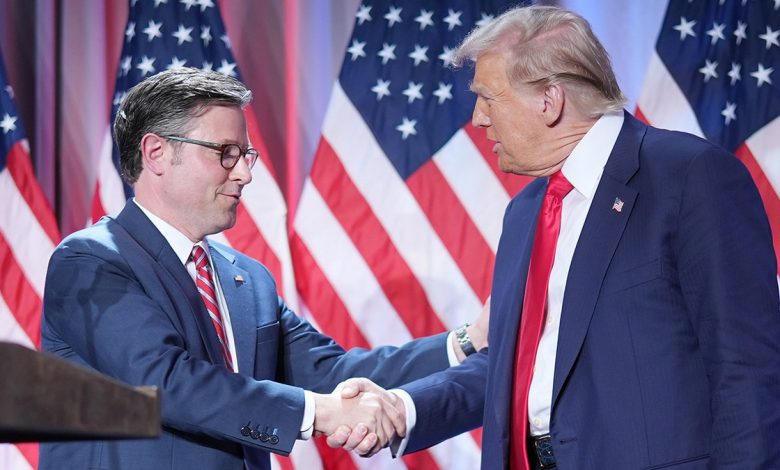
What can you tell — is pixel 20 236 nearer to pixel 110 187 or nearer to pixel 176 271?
pixel 110 187

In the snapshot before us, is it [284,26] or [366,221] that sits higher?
Answer: [284,26]

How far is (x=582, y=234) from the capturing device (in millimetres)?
1954

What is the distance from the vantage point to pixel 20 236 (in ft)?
11.7

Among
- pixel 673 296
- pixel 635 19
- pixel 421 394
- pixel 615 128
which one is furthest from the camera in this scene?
pixel 635 19

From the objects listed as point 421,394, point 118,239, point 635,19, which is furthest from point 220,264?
point 635,19

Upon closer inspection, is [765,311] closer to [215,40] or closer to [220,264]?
[220,264]

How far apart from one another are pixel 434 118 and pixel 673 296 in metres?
1.93

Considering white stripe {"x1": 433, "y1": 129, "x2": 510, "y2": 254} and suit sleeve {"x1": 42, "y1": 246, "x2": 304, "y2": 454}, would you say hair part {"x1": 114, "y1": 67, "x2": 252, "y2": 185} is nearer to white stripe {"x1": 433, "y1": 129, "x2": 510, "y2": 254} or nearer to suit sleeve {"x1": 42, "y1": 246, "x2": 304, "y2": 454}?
suit sleeve {"x1": 42, "y1": 246, "x2": 304, "y2": 454}

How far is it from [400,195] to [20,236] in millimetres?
1374

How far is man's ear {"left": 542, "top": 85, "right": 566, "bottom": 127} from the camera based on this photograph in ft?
6.89

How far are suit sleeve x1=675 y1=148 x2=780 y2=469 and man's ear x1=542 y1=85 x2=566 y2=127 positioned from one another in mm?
376

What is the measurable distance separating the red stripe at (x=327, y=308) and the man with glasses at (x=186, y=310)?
2.18 feet

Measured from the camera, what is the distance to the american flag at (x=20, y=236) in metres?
3.53

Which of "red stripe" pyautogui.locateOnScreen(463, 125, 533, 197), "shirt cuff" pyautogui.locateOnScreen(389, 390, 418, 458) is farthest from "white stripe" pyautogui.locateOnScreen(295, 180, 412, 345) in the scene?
"shirt cuff" pyautogui.locateOnScreen(389, 390, 418, 458)
